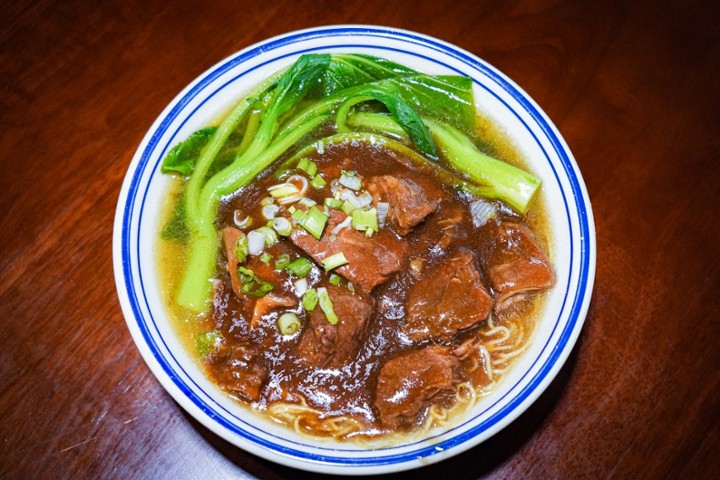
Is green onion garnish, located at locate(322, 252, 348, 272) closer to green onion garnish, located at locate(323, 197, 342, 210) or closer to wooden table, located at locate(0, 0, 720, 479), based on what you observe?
green onion garnish, located at locate(323, 197, 342, 210)

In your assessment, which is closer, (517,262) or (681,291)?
(517,262)

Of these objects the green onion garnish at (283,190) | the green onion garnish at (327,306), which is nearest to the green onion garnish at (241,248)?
the green onion garnish at (283,190)

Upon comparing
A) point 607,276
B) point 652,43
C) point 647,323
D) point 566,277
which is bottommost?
point 647,323

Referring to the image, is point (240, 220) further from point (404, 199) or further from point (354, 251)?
point (404, 199)

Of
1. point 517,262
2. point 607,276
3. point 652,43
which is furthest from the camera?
point 652,43

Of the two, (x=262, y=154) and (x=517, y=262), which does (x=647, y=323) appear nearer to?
(x=517, y=262)

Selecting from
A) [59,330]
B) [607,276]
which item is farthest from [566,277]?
[59,330]

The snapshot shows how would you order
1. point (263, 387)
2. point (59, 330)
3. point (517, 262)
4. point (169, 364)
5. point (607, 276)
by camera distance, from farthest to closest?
point (607, 276) → point (59, 330) → point (517, 262) → point (263, 387) → point (169, 364)

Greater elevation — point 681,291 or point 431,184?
point 431,184
